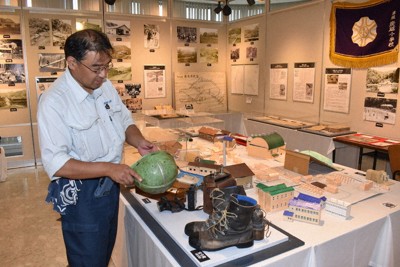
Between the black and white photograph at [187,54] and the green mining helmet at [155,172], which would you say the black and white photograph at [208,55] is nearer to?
the black and white photograph at [187,54]

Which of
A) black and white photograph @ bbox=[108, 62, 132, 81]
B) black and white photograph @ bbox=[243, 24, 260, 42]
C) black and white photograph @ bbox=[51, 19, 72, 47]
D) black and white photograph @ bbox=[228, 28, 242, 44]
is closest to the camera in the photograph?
black and white photograph @ bbox=[51, 19, 72, 47]

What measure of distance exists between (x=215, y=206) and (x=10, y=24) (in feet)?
16.7

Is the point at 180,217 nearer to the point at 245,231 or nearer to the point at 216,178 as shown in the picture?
the point at 216,178

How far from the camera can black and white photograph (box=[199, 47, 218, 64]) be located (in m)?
6.30

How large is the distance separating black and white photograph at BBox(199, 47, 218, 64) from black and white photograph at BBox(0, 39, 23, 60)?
3123 millimetres

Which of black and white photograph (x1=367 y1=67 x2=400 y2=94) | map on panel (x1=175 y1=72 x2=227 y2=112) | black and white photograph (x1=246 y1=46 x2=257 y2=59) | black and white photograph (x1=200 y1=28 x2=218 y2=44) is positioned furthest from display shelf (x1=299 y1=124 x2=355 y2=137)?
black and white photograph (x1=200 y1=28 x2=218 y2=44)

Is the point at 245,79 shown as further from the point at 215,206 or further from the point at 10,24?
the point at 215,206

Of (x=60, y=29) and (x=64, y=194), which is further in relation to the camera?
(x=60, y=29)

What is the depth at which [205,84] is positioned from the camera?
251 inches

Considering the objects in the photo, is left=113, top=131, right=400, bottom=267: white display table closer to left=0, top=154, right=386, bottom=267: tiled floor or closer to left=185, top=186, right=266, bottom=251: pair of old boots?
left=185, top=186, right=266, bottom=251: pair of old boots

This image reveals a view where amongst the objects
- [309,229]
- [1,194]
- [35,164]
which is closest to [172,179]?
[309,229]

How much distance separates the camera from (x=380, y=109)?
395 cm

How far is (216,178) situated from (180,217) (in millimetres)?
272

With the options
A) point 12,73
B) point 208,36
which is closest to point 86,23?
point 12,73
